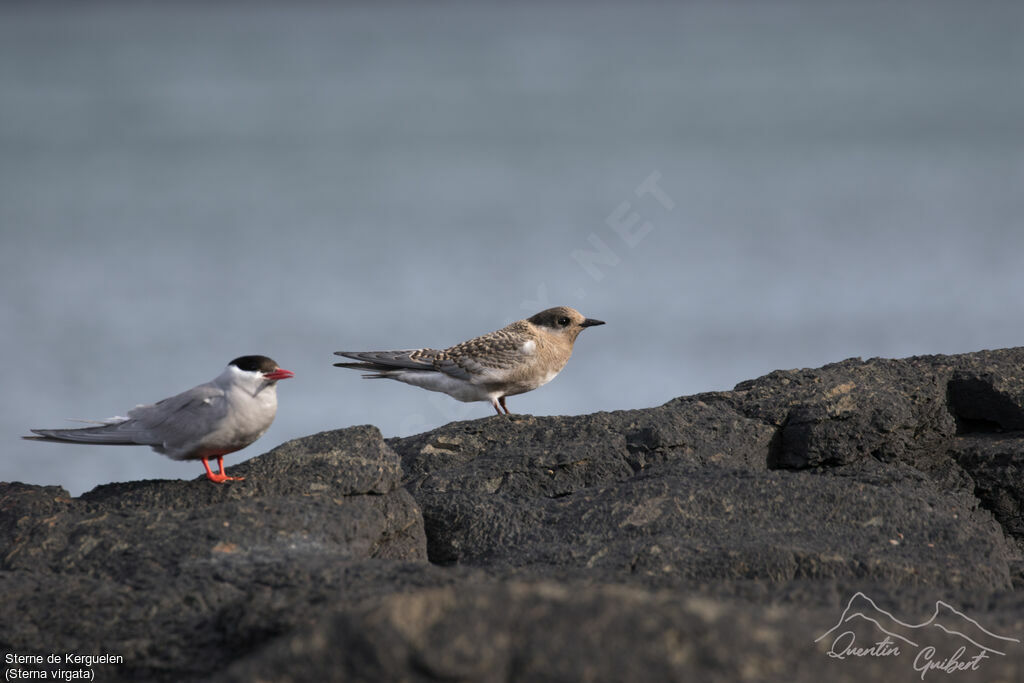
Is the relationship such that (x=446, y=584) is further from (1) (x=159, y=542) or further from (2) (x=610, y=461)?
(2) (x=610, y=461)

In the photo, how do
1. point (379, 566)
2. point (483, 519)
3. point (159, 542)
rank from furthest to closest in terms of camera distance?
point (483, 519)
point (159, 542)
point (379, 566)

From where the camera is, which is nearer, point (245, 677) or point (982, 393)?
point (245, 677)

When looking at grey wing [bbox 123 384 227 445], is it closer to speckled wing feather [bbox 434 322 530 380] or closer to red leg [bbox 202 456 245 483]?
red leg [bbox 202 456 245 483]

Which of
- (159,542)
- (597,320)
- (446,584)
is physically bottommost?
(446,584)

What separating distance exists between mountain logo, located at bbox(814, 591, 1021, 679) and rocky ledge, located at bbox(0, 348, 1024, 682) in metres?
0.01

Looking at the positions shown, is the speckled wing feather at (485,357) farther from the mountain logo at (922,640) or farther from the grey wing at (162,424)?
the mountain logo at (922,640)

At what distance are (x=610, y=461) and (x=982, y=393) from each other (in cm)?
292

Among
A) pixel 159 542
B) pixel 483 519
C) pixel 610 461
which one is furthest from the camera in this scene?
pixel 610 461

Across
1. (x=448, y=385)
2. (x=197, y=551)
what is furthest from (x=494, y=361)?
(x=197, y=551)

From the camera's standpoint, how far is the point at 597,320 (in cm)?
820

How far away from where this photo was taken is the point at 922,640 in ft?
8.63

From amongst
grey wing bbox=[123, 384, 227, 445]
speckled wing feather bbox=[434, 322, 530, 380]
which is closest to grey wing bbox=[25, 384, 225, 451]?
grey wing bbox=[123, 384, 227, 445]

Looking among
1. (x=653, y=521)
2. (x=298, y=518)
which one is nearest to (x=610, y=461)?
(x=653, y=521)

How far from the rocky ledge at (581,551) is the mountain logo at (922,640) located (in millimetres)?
11
